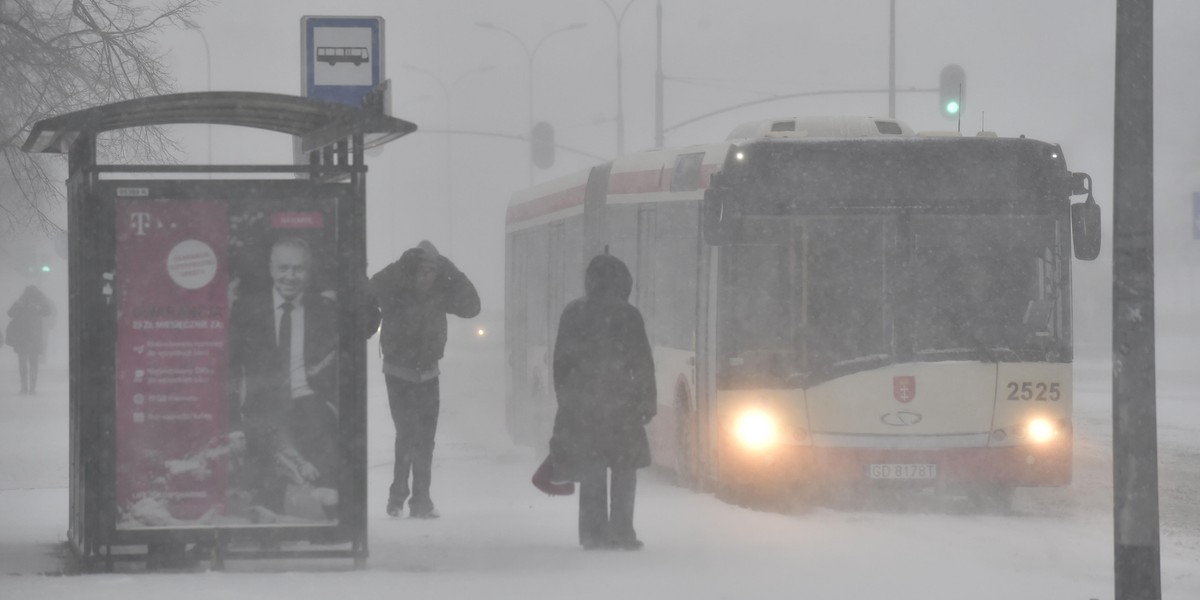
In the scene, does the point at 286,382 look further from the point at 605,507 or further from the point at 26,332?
the point at 26,332

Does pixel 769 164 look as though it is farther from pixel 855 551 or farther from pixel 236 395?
pixel 236 395

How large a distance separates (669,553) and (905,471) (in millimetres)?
3174

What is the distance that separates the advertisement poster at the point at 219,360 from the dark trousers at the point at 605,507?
182cm

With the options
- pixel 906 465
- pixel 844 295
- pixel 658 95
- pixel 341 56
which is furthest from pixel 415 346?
pixel 658 95

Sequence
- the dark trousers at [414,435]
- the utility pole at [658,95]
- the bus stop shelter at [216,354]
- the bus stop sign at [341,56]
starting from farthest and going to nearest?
the utility pole at [658,95] → the dark trousers at [414,435] → the bus stop sign at [341,56] → the bus stop shelter at [216,354]

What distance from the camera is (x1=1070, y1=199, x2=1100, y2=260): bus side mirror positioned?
479 inches

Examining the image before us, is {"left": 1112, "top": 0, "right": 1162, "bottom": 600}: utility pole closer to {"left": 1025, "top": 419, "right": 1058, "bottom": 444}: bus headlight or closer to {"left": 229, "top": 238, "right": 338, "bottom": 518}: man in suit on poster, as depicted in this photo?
{"left": 229, "top": 238, "right": 338, "bottom": 518}: man in suit on poster

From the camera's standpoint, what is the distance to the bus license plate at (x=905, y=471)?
40.4ft

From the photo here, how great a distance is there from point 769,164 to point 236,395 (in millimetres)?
5227

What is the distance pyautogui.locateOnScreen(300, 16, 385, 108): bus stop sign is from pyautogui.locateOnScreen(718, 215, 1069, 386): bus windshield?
3.66 metres

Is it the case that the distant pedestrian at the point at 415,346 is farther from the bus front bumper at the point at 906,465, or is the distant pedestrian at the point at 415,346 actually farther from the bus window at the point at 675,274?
the bus window at the point at 675,274

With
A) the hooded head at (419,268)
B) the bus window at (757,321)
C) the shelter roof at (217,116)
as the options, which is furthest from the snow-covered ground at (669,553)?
the shelter roof at (217,116)

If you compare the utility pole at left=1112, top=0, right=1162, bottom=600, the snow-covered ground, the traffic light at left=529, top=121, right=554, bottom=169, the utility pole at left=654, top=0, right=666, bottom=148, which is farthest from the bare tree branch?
the traffic light at left=529, top=121, right=554, bottom=169

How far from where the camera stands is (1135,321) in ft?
23.1
